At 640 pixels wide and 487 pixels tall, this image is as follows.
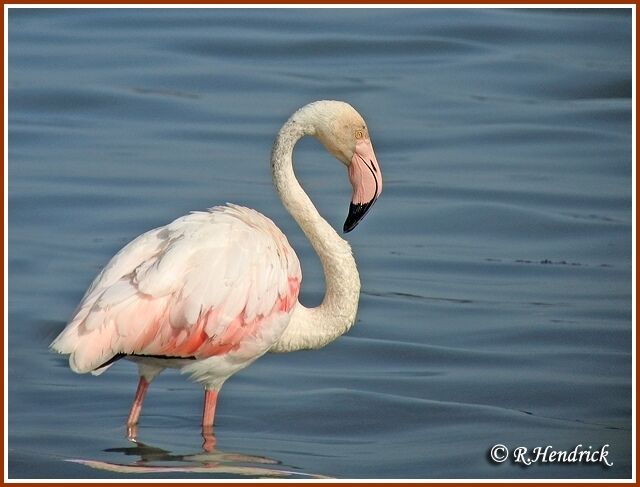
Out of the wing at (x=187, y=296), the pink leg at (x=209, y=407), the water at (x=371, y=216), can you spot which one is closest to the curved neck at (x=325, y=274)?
the wing at (x=187, y=296)

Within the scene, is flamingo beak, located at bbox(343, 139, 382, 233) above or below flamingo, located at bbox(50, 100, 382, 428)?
above

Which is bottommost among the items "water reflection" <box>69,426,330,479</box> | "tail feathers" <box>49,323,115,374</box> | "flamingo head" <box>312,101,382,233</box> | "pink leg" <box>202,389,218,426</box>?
"water reflection" <box>69,426,330,479</box>

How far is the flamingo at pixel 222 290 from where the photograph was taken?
654cm

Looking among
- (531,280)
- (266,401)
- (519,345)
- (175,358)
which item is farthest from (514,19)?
(175,358)

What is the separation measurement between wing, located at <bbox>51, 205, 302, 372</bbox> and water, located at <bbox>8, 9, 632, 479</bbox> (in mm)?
634

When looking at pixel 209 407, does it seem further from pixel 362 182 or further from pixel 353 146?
pixel 353 146

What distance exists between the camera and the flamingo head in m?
7.32

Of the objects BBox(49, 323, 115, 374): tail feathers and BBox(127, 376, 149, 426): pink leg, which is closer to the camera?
BBox(49, 323, 115, 374): tail feathers

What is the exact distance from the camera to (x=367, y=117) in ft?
47.4

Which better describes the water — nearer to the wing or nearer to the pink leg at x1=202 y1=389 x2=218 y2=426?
the pink leg at x1=202 y1=389 x2=218 y2=426

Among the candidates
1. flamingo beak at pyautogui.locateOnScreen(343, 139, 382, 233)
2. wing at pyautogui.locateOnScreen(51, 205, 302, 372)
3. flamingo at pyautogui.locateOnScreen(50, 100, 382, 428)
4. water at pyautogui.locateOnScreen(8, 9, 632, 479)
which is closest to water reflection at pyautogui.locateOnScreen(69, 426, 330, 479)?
water at pyautogui.locateOnScreen(8, 9, 632, 479)

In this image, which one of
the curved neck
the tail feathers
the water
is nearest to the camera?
the tail feathers

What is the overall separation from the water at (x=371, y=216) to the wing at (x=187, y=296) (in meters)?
0.63

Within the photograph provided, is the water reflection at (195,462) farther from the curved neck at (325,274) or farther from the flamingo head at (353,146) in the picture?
the flamingo head at (353,146)
